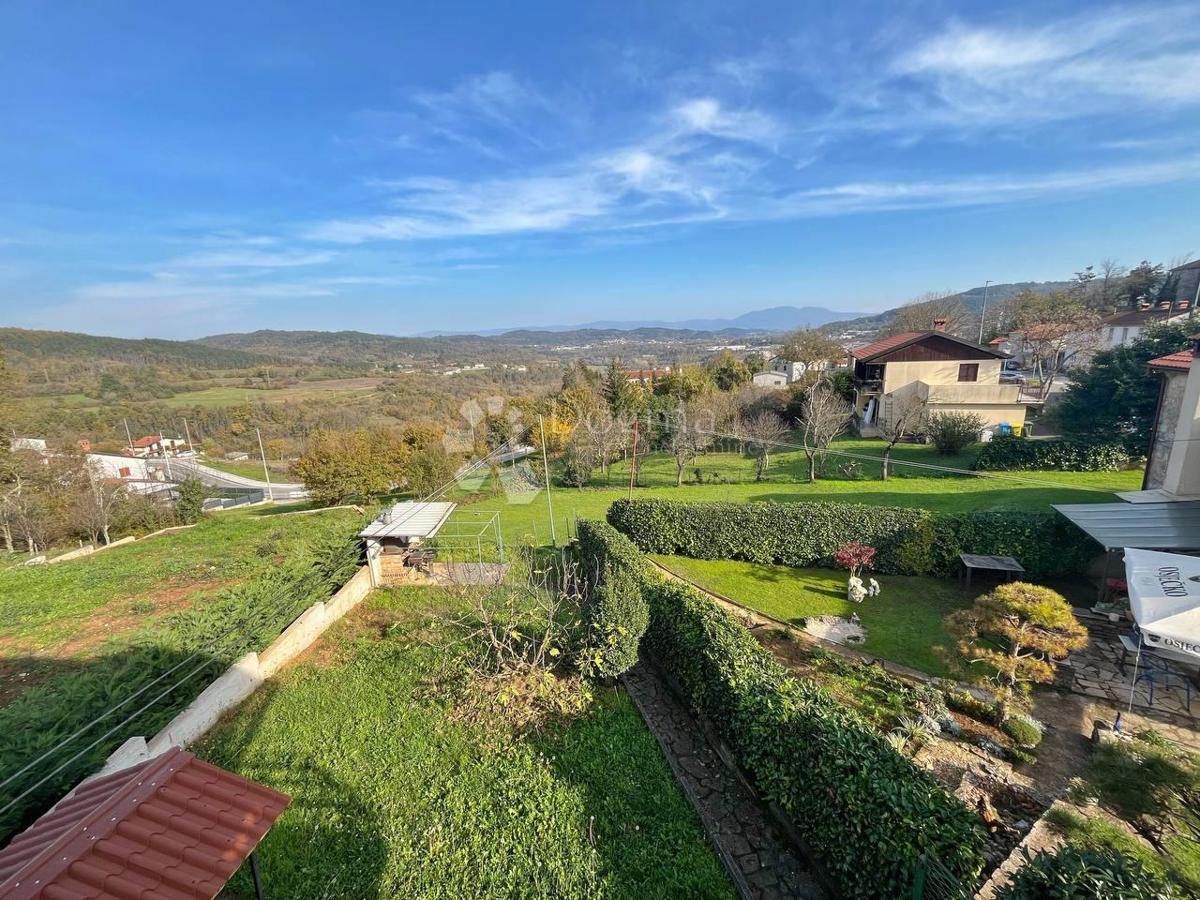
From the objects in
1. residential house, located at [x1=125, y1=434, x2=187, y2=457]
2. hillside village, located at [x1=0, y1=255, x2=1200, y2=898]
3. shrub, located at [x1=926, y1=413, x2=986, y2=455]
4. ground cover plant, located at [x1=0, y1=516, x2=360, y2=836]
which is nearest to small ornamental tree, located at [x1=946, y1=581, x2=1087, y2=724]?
hillside village, located at [x1=0, y1=255, x2=1200, y2=898]

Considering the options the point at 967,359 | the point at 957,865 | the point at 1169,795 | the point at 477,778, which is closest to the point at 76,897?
the point at 477,778

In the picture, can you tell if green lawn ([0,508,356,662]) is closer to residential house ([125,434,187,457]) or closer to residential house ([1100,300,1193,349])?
residential house ([125,434,187,457])

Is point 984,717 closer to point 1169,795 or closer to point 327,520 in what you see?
point 1169,795

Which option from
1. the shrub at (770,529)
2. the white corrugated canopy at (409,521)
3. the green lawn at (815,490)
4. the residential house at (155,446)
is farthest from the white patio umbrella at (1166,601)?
the residential house at (155,446)

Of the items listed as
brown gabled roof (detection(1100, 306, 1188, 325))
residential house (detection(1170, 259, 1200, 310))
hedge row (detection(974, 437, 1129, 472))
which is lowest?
hedge row (detection(974, 437, 1129, 472))

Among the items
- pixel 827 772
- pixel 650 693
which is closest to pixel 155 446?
pixel 650 693

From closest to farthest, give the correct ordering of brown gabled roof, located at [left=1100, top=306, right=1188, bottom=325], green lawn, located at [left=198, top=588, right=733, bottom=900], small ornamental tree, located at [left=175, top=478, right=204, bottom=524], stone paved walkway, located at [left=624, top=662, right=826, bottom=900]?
green lawn, located at [left=198, top=588, right=733, bottom=900], stone paved walkway, located at [left=624, top=662, right=826, bottom=900], small ornamental tree, located at [left=175, top=478, right=204, bottom=524], brown gabled roof, located at [left=1100, top=306, right=1188, bottom=325]
